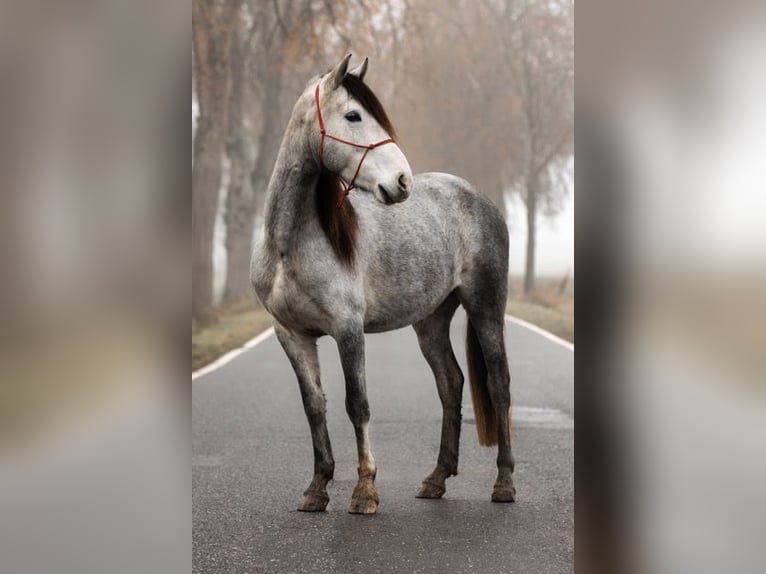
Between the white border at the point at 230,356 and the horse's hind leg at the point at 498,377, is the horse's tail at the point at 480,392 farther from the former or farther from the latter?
the white border at the point at 230,356

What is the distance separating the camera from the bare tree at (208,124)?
5867 millimetres

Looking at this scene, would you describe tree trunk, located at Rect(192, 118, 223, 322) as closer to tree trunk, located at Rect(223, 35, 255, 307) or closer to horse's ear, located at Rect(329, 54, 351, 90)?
tree trunk, located at Rect(223, 35, 255, 307)

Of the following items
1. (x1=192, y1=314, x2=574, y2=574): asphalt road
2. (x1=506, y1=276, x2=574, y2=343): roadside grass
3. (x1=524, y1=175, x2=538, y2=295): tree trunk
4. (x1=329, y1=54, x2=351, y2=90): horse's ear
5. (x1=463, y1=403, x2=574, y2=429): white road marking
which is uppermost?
(x1=329, y1=54, x2=351, y2=90): horse's ear

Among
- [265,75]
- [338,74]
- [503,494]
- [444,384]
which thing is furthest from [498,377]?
[265,75]

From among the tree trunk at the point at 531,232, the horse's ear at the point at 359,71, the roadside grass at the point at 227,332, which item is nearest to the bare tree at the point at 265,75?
the roadside grass at the point at 227,332

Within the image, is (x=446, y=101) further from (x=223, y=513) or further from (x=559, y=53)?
(x=223, y=513)

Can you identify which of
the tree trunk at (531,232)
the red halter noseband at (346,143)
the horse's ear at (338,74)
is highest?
the horse's ear at (338,74)

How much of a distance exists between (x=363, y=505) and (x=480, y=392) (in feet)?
2.27

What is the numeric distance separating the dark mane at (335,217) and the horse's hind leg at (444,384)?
0.60 metres

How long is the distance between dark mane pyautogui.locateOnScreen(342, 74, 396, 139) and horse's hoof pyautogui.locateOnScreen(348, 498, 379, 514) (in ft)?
4.27

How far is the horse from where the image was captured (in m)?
2.94
